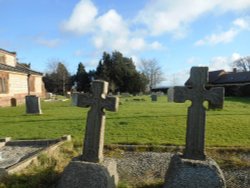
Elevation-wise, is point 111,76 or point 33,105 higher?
point 111,76

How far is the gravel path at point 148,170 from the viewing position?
7.04 m

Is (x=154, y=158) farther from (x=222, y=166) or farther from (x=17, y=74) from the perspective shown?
(x=17, y=74)

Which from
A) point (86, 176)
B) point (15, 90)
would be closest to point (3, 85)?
point (15, 90)

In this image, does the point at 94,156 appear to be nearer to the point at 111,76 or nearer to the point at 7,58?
the point at 7,58

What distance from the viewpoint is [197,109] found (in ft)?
20.9

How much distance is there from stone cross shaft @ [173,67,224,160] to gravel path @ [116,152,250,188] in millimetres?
1189

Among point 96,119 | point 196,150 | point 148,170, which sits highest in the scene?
point 96,119

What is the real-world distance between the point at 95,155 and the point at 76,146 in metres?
3.94

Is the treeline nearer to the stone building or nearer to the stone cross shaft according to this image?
the stone building

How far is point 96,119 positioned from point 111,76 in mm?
62584

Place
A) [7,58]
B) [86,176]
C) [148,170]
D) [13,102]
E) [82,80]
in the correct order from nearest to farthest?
[86,176]
[148,170]
[13,102]
[7,58]
[82,80]

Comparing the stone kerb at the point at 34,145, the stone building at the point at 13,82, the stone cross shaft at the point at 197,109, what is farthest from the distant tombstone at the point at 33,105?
the stone cross shaft at the point at 197,109

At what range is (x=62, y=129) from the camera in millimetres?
13430

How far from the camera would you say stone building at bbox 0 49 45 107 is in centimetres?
3253
